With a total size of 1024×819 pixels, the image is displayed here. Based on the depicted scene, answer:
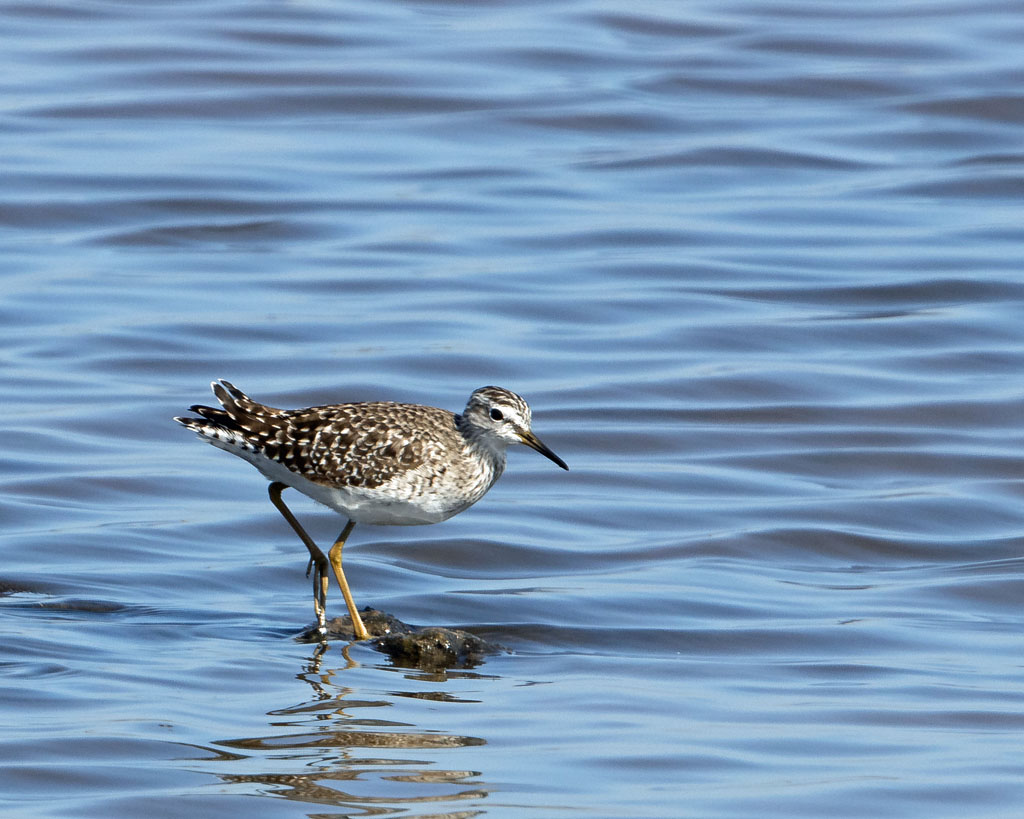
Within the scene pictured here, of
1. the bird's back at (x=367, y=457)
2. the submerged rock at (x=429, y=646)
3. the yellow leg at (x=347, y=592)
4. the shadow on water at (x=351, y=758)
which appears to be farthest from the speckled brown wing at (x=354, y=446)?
the shadow on water at (x=351, y=758)

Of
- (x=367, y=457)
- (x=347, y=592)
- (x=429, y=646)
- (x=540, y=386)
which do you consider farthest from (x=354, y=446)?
(x=540, y=386)

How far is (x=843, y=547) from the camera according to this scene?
12.1 m

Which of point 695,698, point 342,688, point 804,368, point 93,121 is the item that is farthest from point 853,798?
point 93,121

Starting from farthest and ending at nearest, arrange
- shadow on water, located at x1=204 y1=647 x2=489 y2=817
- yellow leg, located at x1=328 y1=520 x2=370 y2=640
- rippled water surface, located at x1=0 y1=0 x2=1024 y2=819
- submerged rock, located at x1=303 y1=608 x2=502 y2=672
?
yellow leg, located at x1=328 y1=520 x2=370 y2=640 → submerged rock, located at x1=303 y1=608 x2=502 y2=672 → rippled water surface, located at x1=0 y1=0 x2=1024 y2=819 → shadow on water, located at x1=204 y1=647 x2=489 y2=817

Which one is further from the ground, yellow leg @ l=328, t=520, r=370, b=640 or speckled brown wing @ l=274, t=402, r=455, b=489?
speckled brown wing @ l=274, t=402, r=455, b=489

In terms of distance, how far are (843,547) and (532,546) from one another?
2.08m

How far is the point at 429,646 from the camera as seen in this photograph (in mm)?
9453

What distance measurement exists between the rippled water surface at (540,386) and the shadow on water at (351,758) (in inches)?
1.0

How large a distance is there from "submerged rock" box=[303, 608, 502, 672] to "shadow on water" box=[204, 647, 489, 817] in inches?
21.0

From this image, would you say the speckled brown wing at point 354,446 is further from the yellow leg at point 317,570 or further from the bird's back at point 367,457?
the yellow leg at point 317,570

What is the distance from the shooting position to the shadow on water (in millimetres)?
7422

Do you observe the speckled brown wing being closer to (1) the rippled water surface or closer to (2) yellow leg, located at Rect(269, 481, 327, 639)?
(2) yellow leg, located at Rect(269, 481, 327, 639)

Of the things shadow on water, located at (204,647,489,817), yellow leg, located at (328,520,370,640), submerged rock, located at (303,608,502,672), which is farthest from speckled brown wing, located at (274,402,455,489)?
shadow on water, located at (204,647,489,817)

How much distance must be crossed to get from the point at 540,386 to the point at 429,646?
6.34 metres
